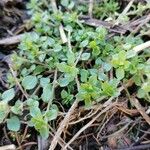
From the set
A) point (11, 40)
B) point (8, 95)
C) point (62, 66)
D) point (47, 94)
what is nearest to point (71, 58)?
point (62, 66)

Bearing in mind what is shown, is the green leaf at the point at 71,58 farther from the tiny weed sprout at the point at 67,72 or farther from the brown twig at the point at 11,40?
the brown twig at the point at 11,40

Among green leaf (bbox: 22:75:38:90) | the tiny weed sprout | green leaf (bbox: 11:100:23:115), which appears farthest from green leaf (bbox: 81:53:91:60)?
green leaf (bbox: 11:100:23:115)

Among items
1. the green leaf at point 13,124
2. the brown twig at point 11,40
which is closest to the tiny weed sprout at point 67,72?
the green leaf at point 13,124

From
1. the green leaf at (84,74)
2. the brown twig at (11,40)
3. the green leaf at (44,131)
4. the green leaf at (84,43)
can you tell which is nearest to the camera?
the green leaf at (44,131)

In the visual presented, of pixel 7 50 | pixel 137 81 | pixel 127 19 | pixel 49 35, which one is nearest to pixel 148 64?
pixel 137 81

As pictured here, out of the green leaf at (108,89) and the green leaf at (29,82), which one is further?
the green leaf at (29,82)

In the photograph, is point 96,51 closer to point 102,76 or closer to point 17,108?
point 102,76

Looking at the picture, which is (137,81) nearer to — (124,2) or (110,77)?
(110,77)
